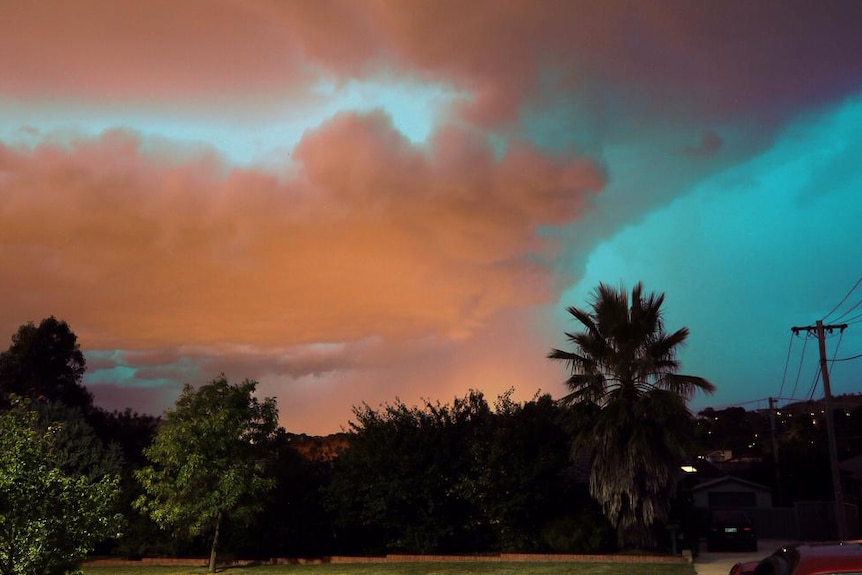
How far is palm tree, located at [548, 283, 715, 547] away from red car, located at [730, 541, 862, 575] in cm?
1520

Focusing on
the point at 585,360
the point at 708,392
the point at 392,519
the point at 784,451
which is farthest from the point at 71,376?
the point at 784,451

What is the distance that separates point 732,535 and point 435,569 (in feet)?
36.4

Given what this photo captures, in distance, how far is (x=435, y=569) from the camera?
2078cm

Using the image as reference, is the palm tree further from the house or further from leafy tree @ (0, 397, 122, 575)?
the house

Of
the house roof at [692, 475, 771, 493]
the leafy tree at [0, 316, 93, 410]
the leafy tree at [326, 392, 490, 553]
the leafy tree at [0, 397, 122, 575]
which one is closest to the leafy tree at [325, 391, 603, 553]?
the leafy tree at [326, 392, 490, 553]

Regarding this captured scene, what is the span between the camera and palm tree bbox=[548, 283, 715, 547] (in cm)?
2212

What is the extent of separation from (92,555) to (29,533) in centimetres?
2146

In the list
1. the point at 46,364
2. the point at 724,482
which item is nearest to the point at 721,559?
the point at 724,482

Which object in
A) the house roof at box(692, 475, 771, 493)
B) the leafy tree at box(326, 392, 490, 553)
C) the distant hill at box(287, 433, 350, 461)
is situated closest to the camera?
the leafy tree at box(326, 392, 490, 553)

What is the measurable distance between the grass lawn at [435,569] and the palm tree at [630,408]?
84.3 inches

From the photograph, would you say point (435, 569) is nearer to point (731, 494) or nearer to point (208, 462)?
point (208, 462)

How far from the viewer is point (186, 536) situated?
959 inches

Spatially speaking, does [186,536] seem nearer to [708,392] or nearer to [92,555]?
[92,555]

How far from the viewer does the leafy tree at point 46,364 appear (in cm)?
4959
